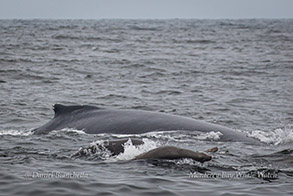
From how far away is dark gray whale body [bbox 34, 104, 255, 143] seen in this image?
10.6 m

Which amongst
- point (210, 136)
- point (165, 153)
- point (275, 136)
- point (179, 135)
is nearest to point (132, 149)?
point (165, 153)

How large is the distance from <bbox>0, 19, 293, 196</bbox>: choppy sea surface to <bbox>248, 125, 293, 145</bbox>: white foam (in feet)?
0.07

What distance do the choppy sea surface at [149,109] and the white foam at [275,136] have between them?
21 millimetres

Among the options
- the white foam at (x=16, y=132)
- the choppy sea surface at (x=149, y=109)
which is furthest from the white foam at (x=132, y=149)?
the white foam at (x=16, y=132)

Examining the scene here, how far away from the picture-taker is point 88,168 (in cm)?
836

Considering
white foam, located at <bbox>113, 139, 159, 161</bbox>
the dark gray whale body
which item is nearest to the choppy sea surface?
white foam, located at <bbox>113, 139, 159, 161</bbox>

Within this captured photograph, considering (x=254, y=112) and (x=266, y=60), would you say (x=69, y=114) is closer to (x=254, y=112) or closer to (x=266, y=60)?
(x=254, y=112)

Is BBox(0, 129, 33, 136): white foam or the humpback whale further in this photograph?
BBox(0, 129, 33, 136): white foam

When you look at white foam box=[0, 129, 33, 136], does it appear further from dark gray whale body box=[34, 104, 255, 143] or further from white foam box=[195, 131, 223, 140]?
white foam box=[195, 131, 223, 140]

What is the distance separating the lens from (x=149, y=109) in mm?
16406

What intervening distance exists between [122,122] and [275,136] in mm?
3117

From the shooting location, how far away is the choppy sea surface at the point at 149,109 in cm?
765

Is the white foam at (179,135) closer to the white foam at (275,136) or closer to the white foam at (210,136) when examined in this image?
the white foam at (210,136)

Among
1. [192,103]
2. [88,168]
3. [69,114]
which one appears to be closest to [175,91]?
[192,103]
